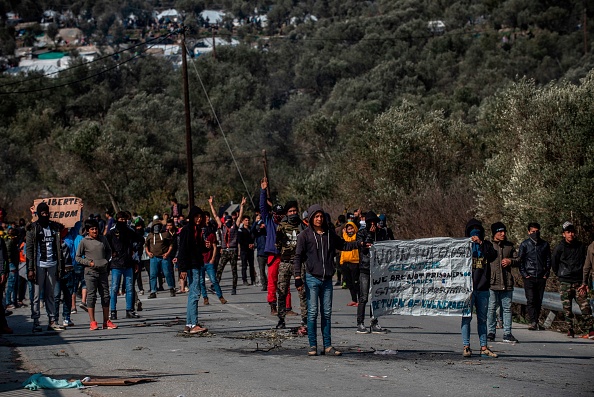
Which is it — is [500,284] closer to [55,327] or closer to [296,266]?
[296,266]

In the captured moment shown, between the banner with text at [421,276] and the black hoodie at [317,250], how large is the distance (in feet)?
3.62

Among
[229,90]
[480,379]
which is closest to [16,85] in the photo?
[229,90]

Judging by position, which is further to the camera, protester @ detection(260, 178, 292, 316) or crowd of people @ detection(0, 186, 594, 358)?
protester @ detection(260, 178, 292, 316)

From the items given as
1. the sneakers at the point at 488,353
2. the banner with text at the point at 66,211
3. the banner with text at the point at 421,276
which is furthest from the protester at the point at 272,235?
the sneakers at the point at 488,353

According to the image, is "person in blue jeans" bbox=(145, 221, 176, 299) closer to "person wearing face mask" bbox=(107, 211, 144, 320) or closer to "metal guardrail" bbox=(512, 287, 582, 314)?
"person wearing face mask" bbox=(107, 211, 144, 320)

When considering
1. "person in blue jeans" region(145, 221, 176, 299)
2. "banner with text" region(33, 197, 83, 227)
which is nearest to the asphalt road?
"banner with text" region(33, 197, 83, 227)

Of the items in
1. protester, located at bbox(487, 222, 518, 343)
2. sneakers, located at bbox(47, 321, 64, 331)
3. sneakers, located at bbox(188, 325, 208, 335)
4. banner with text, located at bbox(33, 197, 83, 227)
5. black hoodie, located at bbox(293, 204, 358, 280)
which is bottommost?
sneakers, located at bbox(188, 325, 208, 335)

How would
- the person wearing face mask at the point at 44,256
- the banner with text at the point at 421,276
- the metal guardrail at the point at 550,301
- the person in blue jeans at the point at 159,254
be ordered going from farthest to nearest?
the person in blue jeans at the point at 159,254, the metal guardrail at the point at 550,301, the person wearing face mask at the point at 44,256, the banner with text at the point at 421,276

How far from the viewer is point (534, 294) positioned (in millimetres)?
16969

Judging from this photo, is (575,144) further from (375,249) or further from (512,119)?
(375,249)

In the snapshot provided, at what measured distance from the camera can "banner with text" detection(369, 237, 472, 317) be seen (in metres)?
13.3

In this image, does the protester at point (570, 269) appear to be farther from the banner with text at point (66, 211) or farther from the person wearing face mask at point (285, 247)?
the banner with text at point (66, 211)

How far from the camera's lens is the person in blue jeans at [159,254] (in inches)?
950

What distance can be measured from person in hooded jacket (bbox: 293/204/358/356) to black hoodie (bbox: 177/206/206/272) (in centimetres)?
288
